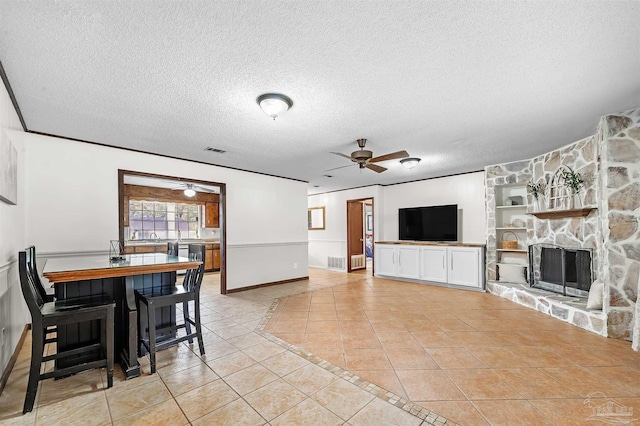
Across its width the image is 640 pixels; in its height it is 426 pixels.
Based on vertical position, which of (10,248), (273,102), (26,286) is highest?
(273,102)

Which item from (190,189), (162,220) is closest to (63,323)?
(190,189)

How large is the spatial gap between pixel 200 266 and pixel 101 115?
1948 mm

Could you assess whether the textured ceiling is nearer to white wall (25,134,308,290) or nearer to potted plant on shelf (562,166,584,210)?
white wall (25,134,308,290)

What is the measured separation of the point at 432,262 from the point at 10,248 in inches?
252

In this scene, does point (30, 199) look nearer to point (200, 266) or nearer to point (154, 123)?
point (154, 123)

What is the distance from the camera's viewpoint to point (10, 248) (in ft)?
8.39

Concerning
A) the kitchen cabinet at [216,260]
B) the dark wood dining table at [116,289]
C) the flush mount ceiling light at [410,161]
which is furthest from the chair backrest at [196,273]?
the kitchen cabinet at [216,260]

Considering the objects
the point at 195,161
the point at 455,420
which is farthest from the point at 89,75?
the point at 455,420

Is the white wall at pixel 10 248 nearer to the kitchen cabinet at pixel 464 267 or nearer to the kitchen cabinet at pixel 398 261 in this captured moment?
the kitchen cabinet at pixel 398 261

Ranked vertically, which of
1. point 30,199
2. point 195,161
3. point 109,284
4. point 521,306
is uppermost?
point 195,161

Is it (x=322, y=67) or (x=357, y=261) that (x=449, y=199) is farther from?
(x=322, y=67)

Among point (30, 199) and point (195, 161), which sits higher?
point (195, 161)

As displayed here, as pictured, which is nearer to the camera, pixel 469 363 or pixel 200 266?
pixel 469 363

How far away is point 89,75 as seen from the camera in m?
2.18
